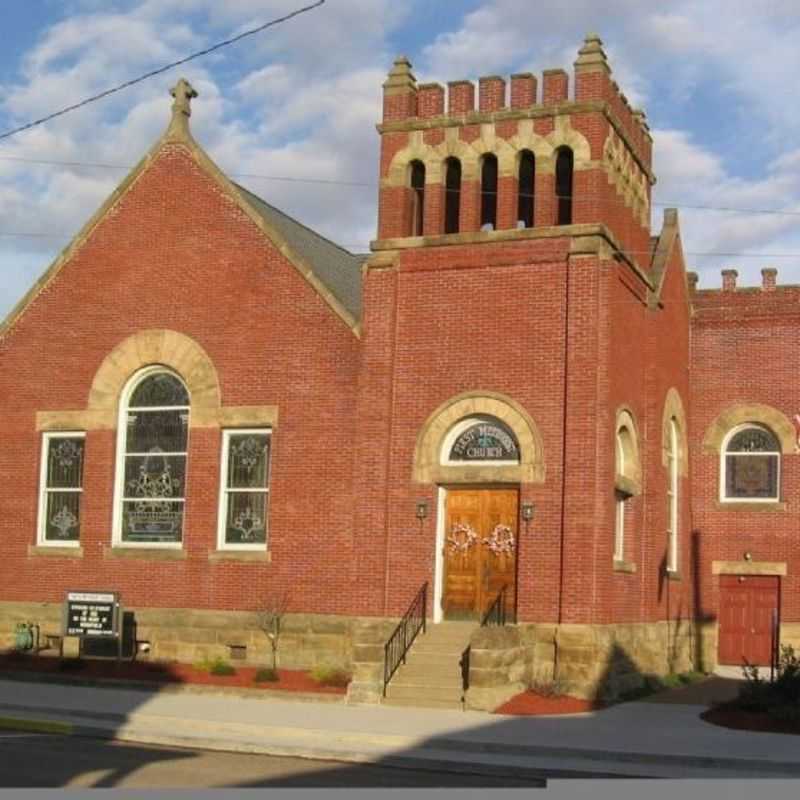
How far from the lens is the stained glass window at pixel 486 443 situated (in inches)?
938

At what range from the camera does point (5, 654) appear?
26.6 meters

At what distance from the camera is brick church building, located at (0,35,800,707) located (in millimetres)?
23281

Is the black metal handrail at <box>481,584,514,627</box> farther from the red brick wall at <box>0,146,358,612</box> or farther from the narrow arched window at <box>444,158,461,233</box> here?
the narrow arched window at <box>444,158,461,233</box>

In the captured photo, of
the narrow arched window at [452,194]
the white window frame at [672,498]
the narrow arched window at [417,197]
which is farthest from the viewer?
the white window frame at [672,498]

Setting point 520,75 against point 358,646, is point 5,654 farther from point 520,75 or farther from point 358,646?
point 520,75

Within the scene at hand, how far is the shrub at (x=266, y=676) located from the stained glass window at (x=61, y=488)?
5.85m

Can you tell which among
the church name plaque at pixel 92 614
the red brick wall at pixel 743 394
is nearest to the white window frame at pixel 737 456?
the red brick wall at pixel 743 394

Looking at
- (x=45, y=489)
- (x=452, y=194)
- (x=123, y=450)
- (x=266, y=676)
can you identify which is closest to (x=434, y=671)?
(x=266, y=676)

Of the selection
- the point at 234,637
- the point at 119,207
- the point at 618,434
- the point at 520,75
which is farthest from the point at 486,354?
the point at 119,207

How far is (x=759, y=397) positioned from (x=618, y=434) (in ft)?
22.1

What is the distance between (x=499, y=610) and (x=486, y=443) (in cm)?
293

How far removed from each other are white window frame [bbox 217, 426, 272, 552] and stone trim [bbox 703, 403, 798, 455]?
10.6 metres

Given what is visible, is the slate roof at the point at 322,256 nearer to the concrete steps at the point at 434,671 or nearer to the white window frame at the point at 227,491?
the white window frame at the point at 227,491

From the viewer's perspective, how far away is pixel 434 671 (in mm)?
22047
